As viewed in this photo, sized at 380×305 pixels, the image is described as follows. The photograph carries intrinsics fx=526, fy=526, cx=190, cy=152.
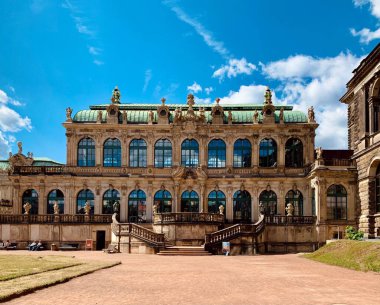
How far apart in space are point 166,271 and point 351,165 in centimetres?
3049

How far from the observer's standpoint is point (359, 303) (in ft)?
54.1

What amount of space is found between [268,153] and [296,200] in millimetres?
6188

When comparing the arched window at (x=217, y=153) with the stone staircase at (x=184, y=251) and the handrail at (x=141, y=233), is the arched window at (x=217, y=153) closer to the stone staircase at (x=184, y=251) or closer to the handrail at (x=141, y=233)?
the handrail at (x=141, y=233)

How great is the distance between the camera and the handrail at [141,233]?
148 ft

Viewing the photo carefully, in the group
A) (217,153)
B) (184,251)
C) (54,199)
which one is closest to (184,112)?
(217,153)

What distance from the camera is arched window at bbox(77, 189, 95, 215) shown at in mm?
59469

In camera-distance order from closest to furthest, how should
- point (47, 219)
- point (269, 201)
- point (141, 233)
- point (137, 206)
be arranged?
point (141, 233) < point (47, 219) < point (269, 201) < point (137, 206)

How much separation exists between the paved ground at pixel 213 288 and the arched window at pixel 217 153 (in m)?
33.0

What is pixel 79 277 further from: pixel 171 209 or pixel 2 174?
pixel 2 174

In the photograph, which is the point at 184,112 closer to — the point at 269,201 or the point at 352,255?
the point at 269,201

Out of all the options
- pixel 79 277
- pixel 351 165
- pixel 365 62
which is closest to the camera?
pixel 79 277

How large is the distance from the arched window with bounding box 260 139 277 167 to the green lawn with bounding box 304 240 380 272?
2210 cm

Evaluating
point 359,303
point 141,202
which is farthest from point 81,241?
point 359,303

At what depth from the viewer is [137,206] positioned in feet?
195
